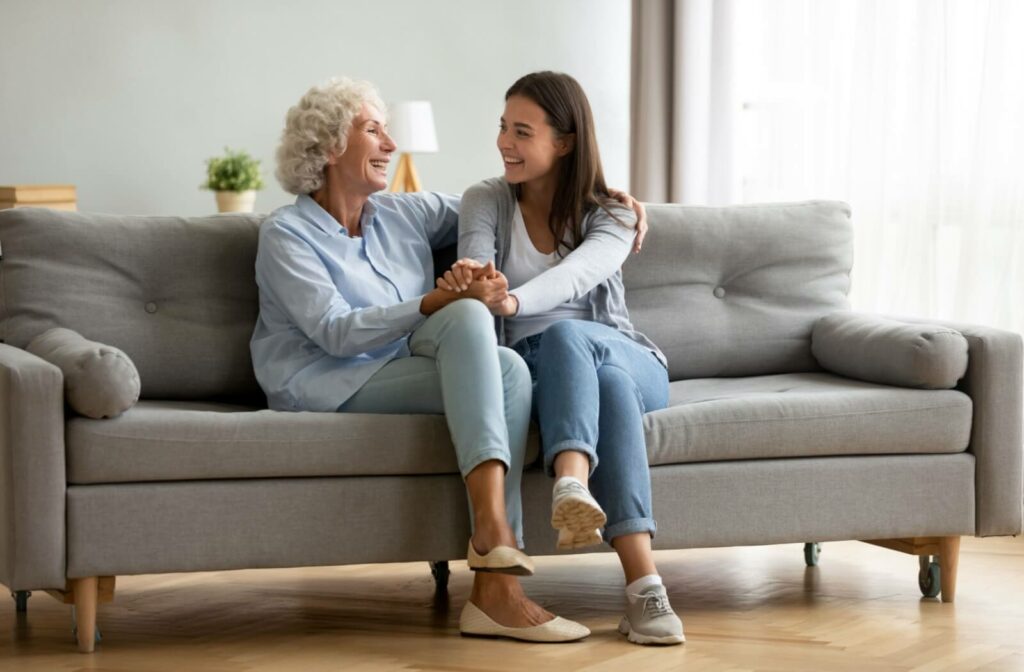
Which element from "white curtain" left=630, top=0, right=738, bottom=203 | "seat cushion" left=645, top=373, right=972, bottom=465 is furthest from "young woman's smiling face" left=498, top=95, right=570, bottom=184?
"white curtain" left=630, top=0, right=738, bottom=203

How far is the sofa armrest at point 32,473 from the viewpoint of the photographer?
244 cm

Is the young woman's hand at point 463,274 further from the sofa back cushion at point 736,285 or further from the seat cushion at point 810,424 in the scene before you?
the sofa back cushion at point 736,285

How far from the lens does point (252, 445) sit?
257cm

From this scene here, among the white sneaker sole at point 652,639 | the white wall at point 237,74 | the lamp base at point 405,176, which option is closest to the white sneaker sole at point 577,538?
the white sneaker sole at point 652,639

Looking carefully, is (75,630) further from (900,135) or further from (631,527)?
(900,135)

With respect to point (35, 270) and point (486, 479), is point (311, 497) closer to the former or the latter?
point (486, 479)

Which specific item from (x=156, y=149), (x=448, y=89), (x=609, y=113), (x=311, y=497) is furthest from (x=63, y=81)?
(x=311, y=497)

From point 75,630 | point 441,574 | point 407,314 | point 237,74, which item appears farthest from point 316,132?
point 237,74

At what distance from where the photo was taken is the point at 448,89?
5961 mm

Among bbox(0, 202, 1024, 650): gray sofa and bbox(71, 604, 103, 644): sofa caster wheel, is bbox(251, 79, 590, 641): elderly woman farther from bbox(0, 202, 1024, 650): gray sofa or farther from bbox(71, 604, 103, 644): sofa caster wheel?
bbox(71, 604, 103, 644): sofa caster wheel

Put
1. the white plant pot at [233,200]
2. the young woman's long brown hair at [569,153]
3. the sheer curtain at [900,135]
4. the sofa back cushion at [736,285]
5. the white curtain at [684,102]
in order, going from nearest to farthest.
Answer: the young woman's long brown hair at [569,153] < the sofa back cushion at [736,285] < the sheer curtain at [900,135] < the white curtain at [684,102] < the white plant pot at [233,200]

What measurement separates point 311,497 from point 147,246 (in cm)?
79

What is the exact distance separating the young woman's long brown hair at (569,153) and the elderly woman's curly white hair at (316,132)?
0.35 metres

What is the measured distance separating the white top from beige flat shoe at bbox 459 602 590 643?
1.93 feet
